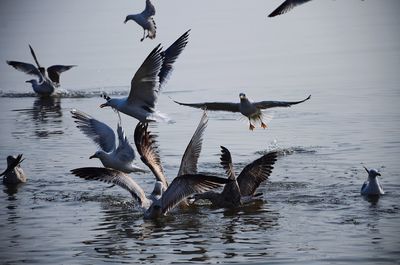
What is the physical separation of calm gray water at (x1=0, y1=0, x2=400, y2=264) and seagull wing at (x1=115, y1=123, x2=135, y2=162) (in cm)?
58

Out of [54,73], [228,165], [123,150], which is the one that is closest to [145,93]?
[123,150]

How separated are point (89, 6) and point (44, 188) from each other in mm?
45459

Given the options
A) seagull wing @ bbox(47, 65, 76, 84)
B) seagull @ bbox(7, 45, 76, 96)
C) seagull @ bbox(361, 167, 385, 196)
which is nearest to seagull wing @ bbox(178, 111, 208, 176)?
seagull @ bbox(361, 167, 385, 196)

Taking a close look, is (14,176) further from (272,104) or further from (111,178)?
(272,104)

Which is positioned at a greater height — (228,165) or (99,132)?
(99,132)

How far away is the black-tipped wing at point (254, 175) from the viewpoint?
11891 mm

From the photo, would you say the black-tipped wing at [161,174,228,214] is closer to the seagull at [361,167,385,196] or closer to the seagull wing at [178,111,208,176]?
the seagull wing at [178,111,208,176]

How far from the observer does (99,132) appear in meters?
13.2

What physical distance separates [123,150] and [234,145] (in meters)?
3.64

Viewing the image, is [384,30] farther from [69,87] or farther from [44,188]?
[44,188]

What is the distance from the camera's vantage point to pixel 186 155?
1194cm

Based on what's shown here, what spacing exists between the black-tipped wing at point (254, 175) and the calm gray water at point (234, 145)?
0.26 meters

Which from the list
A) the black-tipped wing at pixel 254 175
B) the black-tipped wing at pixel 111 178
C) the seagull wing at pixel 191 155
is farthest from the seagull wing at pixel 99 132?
the black-tipped wing at pixel 254 175

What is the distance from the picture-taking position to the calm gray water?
9.94 meters
